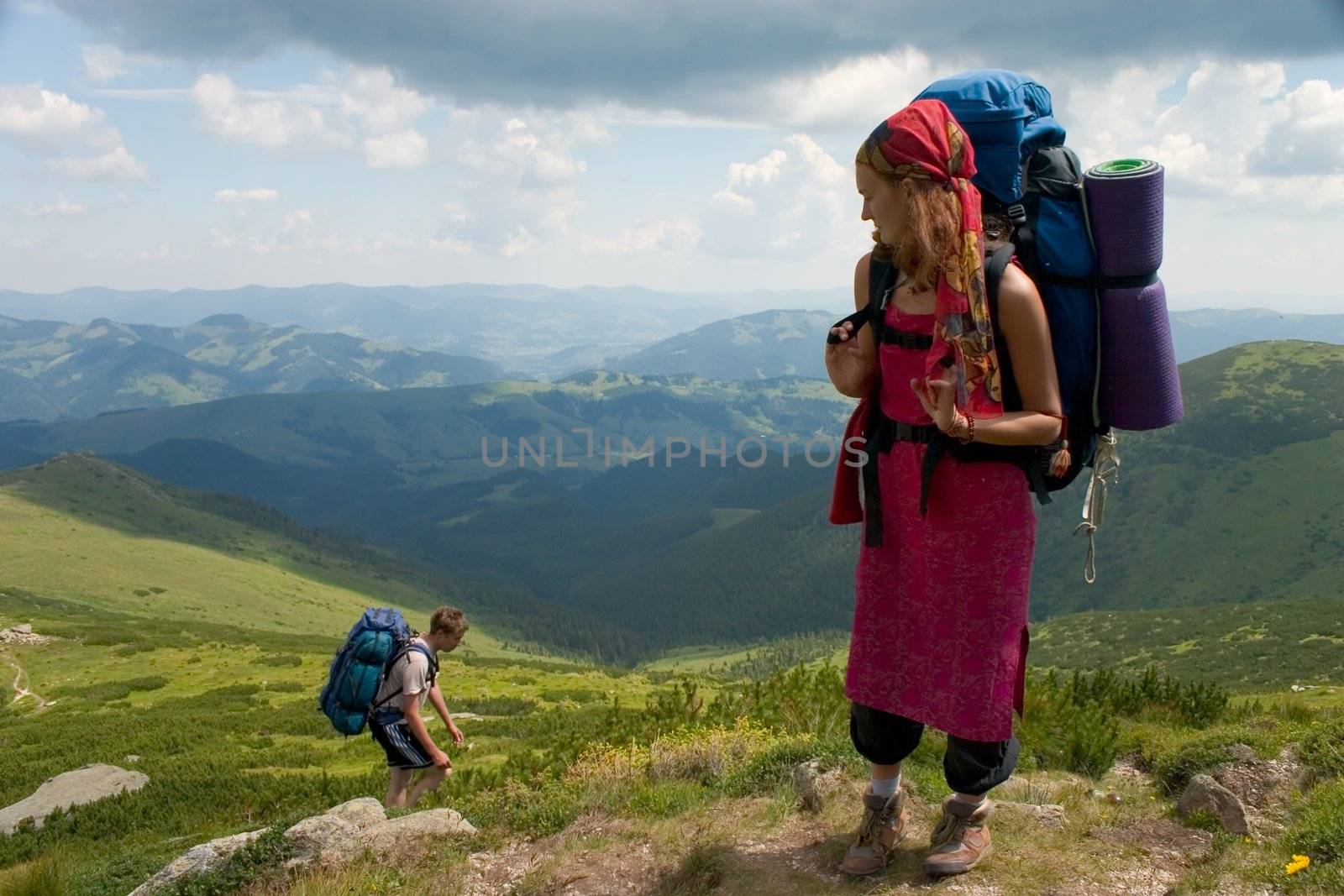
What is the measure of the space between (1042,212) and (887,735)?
9.48 feet

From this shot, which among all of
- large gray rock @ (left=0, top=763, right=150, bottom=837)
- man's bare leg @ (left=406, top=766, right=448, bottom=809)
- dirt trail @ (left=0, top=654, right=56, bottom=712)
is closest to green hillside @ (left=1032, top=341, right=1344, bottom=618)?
dirt trail @ (left=0, top=654, right=56, bottom=712)

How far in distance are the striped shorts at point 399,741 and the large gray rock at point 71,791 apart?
11.9 metres

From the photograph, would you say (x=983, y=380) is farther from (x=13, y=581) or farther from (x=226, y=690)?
(x=13, y=581)

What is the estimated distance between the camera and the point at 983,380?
158 inches

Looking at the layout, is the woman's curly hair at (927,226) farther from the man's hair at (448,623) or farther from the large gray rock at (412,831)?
the man's hair at (448,623)

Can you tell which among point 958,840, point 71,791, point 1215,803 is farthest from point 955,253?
point 71,791

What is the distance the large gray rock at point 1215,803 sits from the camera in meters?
5.44

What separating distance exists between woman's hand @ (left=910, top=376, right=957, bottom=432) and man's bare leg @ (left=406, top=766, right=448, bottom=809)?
22.3 feet

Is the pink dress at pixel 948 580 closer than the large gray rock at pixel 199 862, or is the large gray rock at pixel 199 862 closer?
the pink dress at pixel 948 580

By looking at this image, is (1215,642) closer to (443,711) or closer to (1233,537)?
(1233,537)

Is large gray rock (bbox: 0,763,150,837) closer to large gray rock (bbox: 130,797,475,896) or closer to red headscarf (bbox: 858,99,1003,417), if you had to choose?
large gray rock (bbox: 130,797,475,896)

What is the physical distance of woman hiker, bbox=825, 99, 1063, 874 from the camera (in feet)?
13.0

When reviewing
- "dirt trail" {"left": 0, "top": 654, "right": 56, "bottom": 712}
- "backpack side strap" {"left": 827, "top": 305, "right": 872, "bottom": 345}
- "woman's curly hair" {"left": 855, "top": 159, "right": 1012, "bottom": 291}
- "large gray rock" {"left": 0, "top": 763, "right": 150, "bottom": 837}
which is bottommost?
"dirt trail" {"left": 0, "top": 654, "right": 56, "bottom": 712}

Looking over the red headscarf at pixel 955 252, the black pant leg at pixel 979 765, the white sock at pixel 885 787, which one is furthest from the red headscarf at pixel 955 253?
the white sock at pixel 885 787
